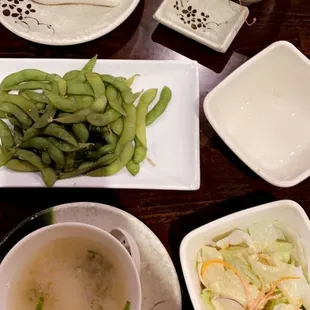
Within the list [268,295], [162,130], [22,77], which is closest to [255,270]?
[268,295]

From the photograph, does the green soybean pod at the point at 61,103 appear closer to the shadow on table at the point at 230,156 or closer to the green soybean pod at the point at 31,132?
the green soybean pod at the point at 31,132

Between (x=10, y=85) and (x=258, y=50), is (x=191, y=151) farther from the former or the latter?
(x=10, y=85)

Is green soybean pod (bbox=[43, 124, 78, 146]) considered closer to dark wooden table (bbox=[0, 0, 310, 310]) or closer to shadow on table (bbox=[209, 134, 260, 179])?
dark wooden table (bbox=[0, 0, 310, 310])

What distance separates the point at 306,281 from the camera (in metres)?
1.15

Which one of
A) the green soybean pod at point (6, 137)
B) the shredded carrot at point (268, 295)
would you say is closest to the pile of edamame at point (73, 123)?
the green soybean pod at point (6, 137)

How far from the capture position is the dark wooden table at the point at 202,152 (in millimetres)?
1275

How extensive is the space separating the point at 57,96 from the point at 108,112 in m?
0.13

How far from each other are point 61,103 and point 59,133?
0.26ft

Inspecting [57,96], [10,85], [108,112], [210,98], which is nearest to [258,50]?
[210,98]

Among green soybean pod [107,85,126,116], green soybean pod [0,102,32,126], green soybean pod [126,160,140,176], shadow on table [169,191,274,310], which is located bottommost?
shadow on table [169,191,274,310]

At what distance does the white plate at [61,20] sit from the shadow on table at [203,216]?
1.76ft

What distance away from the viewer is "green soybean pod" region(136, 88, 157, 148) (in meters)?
1.30

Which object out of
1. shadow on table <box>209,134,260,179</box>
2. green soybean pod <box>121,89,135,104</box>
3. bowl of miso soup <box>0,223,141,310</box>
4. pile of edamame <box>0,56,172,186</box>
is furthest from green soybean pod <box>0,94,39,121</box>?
shadow on table <box>209,134,260,179</box>

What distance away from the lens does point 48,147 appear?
1230 millimetres
